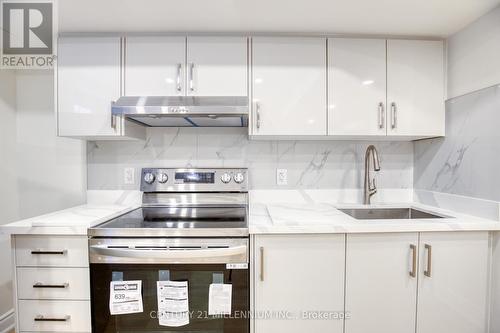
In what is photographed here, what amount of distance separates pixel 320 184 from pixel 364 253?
2.26 ft

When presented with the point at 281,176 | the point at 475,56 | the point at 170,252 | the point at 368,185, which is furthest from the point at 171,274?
the point at 475,56

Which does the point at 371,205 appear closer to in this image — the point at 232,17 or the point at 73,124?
the point at 232,17

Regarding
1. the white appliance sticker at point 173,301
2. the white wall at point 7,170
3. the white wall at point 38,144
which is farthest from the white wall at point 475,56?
the white wall at point 7,170

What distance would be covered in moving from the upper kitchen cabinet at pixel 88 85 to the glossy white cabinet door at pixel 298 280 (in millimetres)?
1193

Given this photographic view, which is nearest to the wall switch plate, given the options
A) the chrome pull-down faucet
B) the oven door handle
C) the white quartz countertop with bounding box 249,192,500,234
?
the oven door handle

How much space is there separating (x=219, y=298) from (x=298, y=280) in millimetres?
414

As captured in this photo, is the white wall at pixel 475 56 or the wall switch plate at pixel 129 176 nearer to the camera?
the white wall at pixel 475 56

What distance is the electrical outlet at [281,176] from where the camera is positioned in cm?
Result: 190

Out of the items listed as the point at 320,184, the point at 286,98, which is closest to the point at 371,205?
the point at 320,184

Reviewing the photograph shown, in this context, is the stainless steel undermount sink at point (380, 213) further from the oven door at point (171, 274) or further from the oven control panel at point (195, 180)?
the oven door at point (171, 274)

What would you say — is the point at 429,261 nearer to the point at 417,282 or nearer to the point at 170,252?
the point at 417,282

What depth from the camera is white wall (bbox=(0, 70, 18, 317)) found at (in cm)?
199

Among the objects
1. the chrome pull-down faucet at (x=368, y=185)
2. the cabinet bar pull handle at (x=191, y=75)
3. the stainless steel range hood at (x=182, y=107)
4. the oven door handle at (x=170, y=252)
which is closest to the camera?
the oven door handle at (x=170, y=252)

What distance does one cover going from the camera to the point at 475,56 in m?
1.44
